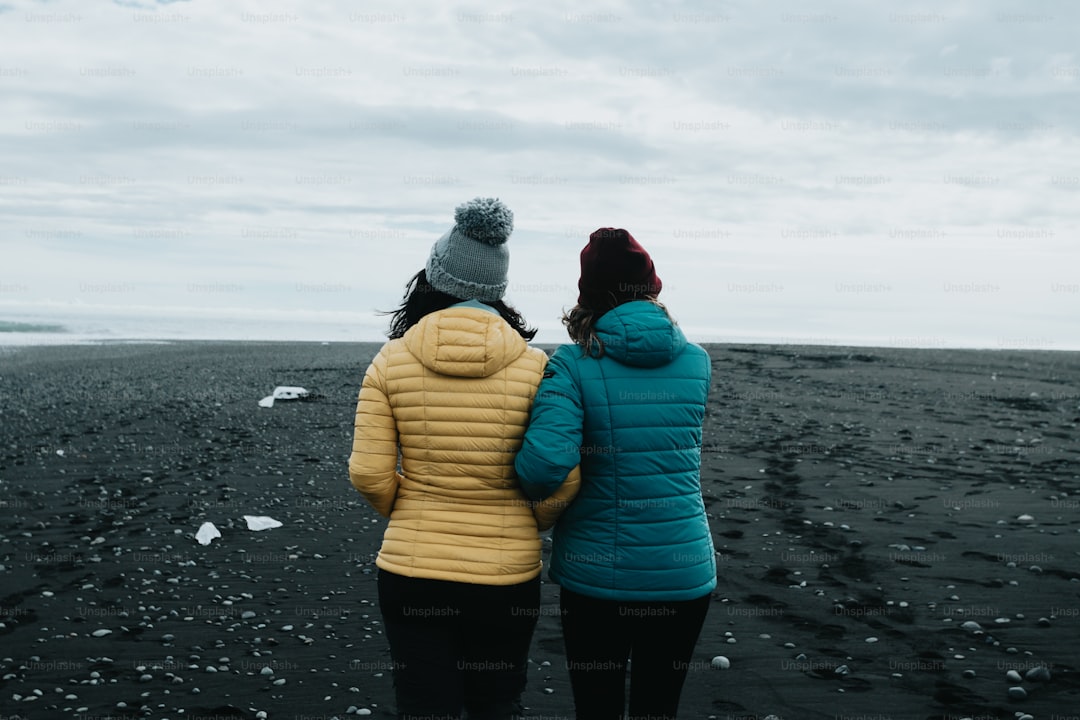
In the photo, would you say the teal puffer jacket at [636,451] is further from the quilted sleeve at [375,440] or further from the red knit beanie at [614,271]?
the quilted sleeve at [375,440]

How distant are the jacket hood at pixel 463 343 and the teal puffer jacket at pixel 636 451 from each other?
204 mm

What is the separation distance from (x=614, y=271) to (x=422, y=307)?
0.74 metres

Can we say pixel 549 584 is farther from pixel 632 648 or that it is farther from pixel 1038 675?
pixel 632 648

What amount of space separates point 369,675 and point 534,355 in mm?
3220

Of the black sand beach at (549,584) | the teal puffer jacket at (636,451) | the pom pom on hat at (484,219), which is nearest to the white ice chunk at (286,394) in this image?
the black sand beach at (549,584)

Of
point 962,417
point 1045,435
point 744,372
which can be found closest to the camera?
point 1045,435

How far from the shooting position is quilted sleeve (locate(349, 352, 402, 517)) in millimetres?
3141

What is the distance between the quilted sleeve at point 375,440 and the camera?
3.14 metres

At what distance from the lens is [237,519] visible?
885cm

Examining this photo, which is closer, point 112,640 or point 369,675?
point 369,675

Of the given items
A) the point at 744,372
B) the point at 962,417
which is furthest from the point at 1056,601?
the point at 744,372

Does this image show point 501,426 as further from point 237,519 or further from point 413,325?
point 237,519

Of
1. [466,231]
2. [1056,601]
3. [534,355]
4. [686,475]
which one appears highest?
[466,231]

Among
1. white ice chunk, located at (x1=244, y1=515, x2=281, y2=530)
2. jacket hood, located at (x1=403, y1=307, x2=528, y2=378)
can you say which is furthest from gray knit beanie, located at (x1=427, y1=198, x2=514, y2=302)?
white ice chunk, located at (x1=244, y1=515, x2=281, y2=530)
